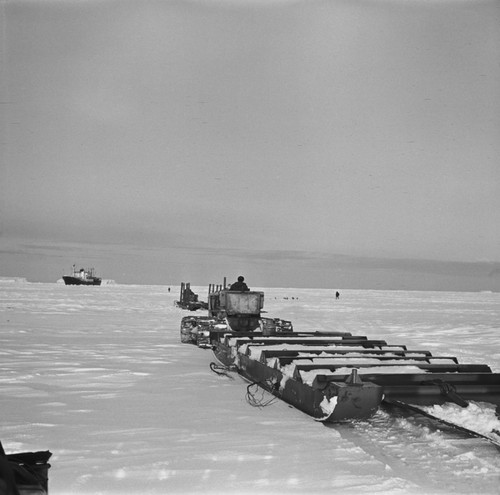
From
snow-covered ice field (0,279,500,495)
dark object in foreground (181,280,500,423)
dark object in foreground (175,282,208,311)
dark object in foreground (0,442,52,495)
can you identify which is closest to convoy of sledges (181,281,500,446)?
dark object in foreground (181,280,500,423)

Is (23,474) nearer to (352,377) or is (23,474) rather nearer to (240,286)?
(352,377)

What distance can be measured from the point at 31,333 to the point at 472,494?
37.9 feet

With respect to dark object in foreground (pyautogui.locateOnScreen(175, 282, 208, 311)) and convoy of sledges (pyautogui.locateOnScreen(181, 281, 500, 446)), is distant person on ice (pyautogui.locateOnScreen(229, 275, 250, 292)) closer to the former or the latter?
convoy of sledges (pyautogui.locateOnScreen(181, 281, 500, 446))

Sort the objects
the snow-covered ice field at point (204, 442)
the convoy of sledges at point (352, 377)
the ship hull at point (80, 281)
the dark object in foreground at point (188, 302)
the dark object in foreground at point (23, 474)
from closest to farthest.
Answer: the dark object in foreground at point (23, 474)
the snow-covered ice field at point (204, 442)
the convoy of sledges at point (352, 377)
the dark object in foreground at point (188, 302)
the ship hull at point (80, 281)

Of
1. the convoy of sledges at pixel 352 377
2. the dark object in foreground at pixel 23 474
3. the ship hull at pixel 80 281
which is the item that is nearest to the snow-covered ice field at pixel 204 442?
the convoy of sledges at pixel 352 377

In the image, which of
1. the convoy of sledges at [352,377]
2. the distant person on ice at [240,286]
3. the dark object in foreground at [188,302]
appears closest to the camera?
the convoy of sledges at [352,377]

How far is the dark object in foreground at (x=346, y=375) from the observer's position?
14.7 feet

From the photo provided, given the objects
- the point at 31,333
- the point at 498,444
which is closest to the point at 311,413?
the point at 498,444

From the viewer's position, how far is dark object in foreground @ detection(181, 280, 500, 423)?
4484mm

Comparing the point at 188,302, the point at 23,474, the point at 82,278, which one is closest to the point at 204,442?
the point at 23,474

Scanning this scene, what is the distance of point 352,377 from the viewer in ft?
14.8

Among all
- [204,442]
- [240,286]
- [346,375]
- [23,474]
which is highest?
[240,286]

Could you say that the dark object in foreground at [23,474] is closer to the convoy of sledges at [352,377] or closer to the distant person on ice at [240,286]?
the convoy of sledges at [352,377]

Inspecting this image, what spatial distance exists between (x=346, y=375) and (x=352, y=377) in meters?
0.30
